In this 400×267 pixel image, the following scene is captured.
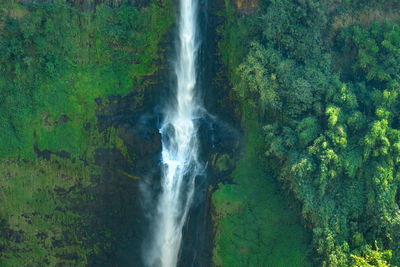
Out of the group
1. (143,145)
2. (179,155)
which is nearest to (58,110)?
(143,145)

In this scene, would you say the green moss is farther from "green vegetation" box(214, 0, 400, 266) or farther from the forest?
"green vegetation" box(214, 0, 400, 266)

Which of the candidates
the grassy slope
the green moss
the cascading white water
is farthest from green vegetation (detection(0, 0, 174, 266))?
the grassy slope

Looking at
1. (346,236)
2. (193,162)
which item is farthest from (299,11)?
(346,236)

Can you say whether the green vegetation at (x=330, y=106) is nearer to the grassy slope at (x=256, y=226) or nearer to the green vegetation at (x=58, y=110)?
the grassy slope at (x=256, y=226)

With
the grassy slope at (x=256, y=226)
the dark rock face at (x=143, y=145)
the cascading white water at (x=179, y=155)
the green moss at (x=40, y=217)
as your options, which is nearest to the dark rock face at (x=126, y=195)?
the dark rock face at (x=143, y=145)

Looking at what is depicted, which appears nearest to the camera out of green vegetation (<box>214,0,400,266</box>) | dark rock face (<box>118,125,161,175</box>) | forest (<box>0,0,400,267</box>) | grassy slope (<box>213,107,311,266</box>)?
green vegetation (<box>214,0,400,266</box>)

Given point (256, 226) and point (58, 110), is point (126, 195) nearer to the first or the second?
point (58, 110)
